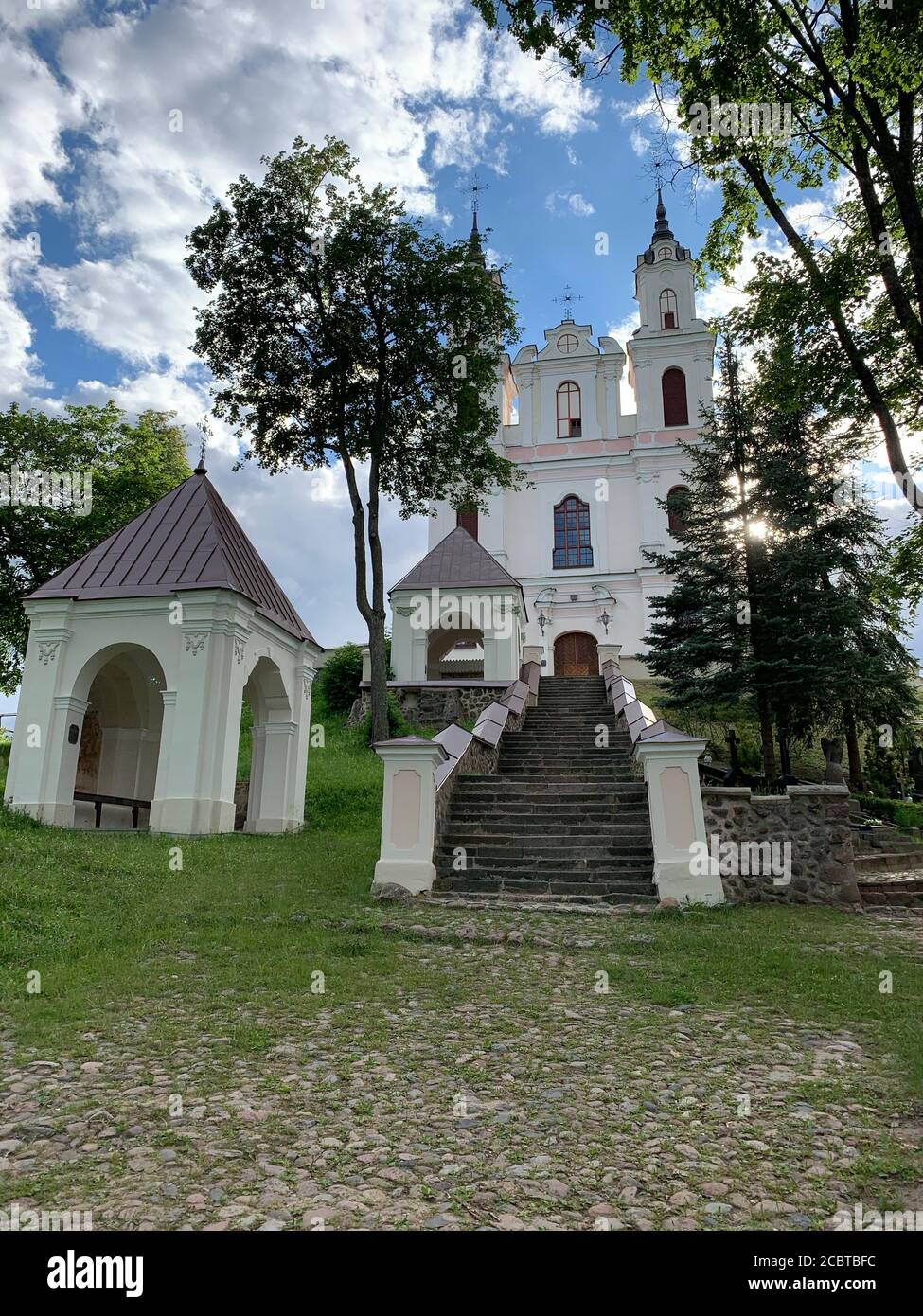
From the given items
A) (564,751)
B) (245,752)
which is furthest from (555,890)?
(245,752)

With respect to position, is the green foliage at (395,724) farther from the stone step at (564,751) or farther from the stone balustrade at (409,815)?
the stone balustrade at (409,815)

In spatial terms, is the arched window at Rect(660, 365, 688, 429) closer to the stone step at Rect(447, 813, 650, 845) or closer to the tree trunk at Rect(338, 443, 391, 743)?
the tree trunk at Rect(338, 443, 391, 743)

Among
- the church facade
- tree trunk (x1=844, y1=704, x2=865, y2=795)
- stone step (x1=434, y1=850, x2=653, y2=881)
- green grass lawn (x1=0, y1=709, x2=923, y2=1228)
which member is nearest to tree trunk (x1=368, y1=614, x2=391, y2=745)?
stone step (x1=434, y1=850, x2=653, y2=881)

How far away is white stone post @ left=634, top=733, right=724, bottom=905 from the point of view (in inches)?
368

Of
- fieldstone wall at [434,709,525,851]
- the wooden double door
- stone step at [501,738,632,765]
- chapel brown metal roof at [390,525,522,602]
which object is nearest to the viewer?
fieldstone wall at [434,709,525,851]

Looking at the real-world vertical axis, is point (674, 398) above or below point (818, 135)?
above

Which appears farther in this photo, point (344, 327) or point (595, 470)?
point (595, 470)

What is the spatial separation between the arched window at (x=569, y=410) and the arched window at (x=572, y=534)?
11.0 ft

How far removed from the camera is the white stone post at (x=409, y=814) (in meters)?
9.56

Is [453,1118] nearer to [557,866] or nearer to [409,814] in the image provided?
[409,814]

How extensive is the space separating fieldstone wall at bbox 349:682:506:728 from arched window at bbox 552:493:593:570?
14757 millimetres

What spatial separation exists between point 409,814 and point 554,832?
2306mm

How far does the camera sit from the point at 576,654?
112 ft

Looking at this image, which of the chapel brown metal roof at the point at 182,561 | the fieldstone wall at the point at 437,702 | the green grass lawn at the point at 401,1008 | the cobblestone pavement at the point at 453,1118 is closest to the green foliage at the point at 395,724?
the fieldstone wall at the point at 437,702
